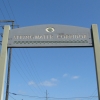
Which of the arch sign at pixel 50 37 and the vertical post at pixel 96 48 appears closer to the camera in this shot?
the vertical post at pixel 96 48

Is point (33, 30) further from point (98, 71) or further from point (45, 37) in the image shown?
point (98, 71)

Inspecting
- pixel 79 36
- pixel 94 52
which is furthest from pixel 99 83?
pixel 79 36

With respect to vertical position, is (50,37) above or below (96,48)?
above

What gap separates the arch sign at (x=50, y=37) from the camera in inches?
347

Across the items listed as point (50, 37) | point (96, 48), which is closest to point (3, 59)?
point (50, 37)

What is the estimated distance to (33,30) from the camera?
9.17 m

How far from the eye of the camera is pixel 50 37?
8.97 metres

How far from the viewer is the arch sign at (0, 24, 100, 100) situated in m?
8.80

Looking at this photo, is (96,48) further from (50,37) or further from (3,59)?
(3,59)

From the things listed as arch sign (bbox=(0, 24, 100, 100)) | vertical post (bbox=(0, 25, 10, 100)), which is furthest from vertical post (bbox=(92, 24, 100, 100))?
vertical post (bbox=(0, 25, 10, 100))

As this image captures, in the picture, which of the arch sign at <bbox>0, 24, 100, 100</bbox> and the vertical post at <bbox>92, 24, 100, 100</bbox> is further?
the arch sign at <bbox>0, 24, 100, 100</bbox>

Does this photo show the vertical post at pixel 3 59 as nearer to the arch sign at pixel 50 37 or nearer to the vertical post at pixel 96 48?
the arch sign at pixel 50 37

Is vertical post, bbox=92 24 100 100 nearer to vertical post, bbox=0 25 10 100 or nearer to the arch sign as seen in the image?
the arch sign

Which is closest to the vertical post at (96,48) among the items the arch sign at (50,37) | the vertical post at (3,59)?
the arch sign at (50,37)
